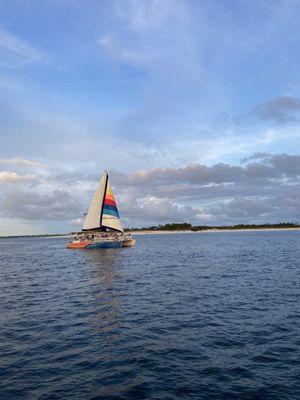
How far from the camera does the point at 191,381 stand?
1302 centimetres

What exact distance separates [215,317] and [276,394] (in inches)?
373

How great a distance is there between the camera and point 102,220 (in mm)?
91375

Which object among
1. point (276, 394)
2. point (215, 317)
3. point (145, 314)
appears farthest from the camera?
point (145, 314)

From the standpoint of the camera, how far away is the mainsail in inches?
3599

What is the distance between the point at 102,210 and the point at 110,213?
2.47 meters

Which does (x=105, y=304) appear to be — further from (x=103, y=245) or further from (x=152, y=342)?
(x=103, y=245)

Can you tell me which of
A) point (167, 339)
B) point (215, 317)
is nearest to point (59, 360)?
point (167, 339)

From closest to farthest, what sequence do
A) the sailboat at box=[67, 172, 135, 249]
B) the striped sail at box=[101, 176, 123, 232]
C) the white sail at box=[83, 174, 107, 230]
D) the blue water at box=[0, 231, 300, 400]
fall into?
the blue water at box=[0, 231, 300, 400], the sailboat at box=[67, 172, 135, 249], the white sail at box=[83, 174, 107, 230], the striped sail at box=[101, 176, 123, 232]

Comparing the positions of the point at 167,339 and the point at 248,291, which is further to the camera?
the point at 248,291

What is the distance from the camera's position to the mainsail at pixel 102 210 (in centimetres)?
9142

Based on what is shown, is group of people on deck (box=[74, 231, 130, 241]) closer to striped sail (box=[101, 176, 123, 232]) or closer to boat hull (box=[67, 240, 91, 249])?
boat hull (box=[67, 240, 91, 249])

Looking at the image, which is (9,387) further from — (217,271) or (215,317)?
(217,271)

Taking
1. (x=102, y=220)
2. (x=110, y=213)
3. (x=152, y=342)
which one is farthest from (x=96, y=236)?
(x=152, y=342)

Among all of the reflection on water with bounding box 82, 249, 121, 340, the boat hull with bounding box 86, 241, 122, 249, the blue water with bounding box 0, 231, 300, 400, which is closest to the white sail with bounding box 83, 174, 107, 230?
the boat hull with bounding box 86, 241, 122, 249
